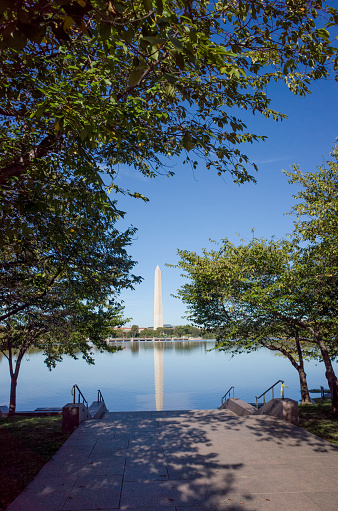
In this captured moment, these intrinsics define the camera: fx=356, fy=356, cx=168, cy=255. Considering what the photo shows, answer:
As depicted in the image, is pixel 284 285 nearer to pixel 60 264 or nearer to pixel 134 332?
pixel 60 264

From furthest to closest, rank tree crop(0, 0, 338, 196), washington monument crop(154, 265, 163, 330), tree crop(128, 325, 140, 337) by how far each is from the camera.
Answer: tree crop(128, 325, 140, 337) < washington monument crop(154, 265, 163, 330) < tree crop(0, 0, 338, 196)

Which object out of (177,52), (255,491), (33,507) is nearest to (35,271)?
(33,507)

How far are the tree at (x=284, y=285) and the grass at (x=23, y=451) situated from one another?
316 inches

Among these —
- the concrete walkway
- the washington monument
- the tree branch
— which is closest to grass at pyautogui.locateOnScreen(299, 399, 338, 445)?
the concrete walkway

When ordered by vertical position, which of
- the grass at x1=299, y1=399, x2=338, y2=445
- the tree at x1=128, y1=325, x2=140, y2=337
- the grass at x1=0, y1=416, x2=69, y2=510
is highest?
the grass at x1=0, y1=416, x2=69, y2=510

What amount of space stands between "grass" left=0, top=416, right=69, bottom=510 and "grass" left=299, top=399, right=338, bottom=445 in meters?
6.98

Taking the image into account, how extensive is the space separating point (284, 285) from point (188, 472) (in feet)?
24.5

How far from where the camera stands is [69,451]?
26.6 feet

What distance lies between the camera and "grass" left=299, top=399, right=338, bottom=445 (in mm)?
9773

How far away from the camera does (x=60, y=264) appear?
28.1 feet

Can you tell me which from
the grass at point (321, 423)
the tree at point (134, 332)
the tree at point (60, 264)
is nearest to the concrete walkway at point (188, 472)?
the grass at point (321, 423)

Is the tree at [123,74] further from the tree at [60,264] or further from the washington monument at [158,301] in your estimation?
the washington monument at [158,301]

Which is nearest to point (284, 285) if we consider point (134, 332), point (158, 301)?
point (158, 301)

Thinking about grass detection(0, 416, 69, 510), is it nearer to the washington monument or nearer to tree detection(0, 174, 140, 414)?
tree detection(0, 174, 140, 414)
